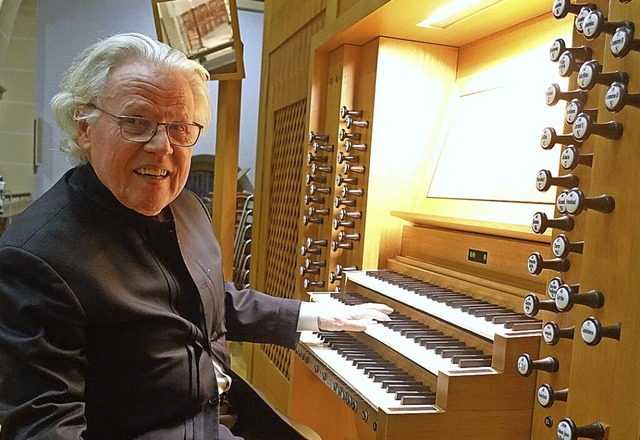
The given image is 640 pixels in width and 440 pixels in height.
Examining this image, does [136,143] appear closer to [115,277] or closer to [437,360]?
[115,277]

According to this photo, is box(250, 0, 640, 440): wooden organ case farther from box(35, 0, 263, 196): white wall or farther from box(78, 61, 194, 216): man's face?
box(35, 0, 263, 196): white wall

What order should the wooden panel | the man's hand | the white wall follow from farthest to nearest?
the white wall, the man's hand, the wooden panel

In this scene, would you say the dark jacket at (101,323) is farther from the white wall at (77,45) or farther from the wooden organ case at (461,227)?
the white wall at (77,45)

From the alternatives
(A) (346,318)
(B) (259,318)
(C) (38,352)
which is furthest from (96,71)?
(A) (346,318)

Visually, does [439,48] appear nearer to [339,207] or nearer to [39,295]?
[339,207]

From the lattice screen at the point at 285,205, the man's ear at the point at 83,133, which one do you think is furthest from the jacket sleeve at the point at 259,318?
the lattice screen at the point at 285,205

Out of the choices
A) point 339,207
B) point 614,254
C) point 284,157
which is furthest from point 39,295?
point 284,157

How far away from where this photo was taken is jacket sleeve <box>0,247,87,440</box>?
107cm

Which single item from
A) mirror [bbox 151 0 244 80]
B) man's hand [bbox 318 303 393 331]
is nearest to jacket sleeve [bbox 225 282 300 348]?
man's hand [bbox 318 303 393 331]

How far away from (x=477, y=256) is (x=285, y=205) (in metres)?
1.53

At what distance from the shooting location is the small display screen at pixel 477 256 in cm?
181

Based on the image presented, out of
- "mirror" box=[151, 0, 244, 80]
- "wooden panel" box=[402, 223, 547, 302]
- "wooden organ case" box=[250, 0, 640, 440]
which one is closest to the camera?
"wooden organ case" box=[250, 0, 640, 440]

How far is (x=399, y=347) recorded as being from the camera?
1572mm

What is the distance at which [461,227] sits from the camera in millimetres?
1912
